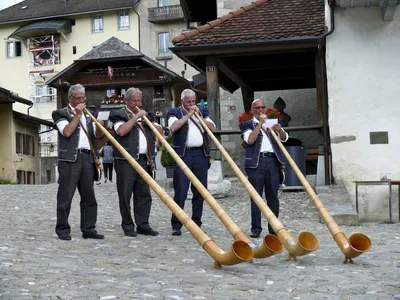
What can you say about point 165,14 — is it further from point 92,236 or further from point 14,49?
point 92,236

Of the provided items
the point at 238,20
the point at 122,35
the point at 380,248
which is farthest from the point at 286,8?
the point at 122,35

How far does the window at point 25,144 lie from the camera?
1342 inches

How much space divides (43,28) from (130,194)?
1642 inches

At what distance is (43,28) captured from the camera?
4784 centimetres

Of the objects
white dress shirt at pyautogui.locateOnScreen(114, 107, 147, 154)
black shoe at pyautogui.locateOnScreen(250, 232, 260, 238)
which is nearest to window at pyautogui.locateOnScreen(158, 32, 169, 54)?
white dress shirt at pyautogui.locateOnScreen(114, 107, 147, 154)

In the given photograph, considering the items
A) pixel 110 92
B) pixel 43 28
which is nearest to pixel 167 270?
pixel 110 92

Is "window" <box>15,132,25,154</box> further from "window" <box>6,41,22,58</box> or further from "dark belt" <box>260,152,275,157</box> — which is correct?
"dark belt" <box>260,152,275,157</box>

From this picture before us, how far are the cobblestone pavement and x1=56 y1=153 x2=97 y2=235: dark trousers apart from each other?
218mm

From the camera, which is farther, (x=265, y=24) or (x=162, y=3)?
(x=162, y=3)

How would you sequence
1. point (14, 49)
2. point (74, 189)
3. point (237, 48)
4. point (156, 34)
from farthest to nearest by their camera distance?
point (14, 49), point (156, 34), point (237, 48), point (74, 189)

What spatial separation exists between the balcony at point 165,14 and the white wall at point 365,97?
34091mm

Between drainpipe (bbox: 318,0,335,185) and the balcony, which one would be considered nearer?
drainpipe (bbox: 318,0,335,185)

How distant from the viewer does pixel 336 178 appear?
12195mm

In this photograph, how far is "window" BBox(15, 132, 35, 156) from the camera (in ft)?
112
